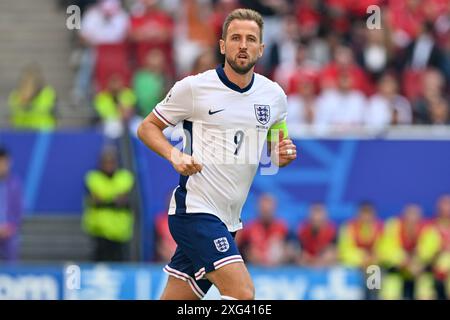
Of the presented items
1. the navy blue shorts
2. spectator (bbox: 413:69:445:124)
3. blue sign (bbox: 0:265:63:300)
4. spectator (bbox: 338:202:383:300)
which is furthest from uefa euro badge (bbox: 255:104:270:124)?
spectator (bbox: 413:69:445:124)

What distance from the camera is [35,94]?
1708 centimetres

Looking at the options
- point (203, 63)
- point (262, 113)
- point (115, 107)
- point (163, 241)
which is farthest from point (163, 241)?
point (262, 113)

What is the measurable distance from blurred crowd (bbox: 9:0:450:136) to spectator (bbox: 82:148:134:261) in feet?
2.17

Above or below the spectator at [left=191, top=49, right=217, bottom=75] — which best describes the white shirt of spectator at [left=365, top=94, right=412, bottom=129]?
below

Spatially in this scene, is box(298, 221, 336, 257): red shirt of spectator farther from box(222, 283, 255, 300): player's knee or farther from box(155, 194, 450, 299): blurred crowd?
box(222, 283, 255, 300): player's knee

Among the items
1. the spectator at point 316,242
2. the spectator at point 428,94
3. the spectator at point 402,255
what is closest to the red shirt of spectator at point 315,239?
the spectator at point 316,242

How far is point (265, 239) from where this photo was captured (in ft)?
51.3

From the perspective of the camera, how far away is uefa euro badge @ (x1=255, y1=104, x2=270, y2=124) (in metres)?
8.62

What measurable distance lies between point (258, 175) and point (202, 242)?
806 cm

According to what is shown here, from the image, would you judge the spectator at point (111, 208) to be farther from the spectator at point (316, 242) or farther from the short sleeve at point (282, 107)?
the short sleeve at point (282, 107)

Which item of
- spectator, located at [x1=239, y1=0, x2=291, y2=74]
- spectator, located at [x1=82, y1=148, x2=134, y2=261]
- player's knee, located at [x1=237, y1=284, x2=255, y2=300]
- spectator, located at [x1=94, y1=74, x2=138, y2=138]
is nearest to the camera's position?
player's knee, located at [x1=237, y1=284, x2=255, y2=300]

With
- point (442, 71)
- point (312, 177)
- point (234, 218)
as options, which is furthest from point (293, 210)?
point (234, 218)
